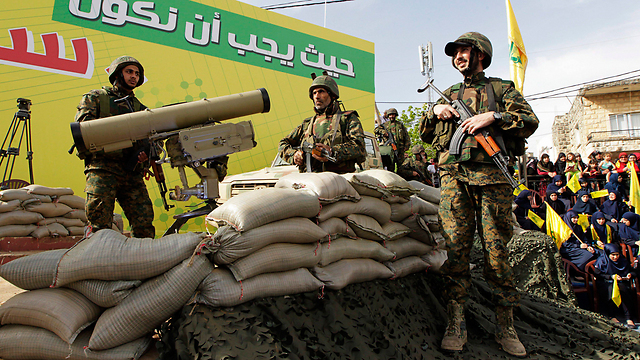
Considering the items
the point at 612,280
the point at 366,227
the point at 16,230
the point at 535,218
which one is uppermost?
the point at 366,227

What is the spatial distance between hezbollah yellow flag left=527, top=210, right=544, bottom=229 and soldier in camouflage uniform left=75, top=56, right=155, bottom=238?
5.30 meters

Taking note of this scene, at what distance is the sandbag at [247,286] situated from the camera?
159 centimetres

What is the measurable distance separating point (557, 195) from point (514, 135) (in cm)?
494

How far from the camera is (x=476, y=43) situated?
238 centimetres

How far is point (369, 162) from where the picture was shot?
511cm

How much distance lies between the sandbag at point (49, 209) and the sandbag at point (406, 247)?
4226 mm

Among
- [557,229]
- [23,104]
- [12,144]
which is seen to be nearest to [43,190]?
[23,104]

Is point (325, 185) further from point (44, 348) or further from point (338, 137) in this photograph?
point (44, 348)

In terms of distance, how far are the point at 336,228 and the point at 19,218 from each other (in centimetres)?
405

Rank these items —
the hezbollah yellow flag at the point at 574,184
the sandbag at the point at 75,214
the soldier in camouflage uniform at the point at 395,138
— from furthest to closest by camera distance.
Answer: the soldier in camouflage uniform at the point at 395,138
the hezbollah yellow flag at the point at 574,184
the sandbag at the point at 75,214

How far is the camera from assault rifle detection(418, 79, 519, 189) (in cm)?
221

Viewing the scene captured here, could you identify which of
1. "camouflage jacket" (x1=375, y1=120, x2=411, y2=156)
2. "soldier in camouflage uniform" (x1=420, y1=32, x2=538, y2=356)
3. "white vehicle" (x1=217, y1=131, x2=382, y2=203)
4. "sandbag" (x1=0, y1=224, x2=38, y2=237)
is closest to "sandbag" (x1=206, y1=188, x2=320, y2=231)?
"soldier in camouflage uniform" (x1=420, y1=32, x2=538, y2=356)

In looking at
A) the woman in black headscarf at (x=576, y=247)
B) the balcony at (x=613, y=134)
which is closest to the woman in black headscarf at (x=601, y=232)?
the woman in black headscarf at (x=576, y=247)

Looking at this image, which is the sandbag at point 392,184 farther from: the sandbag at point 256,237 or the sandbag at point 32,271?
the sandbag at point 32,271
